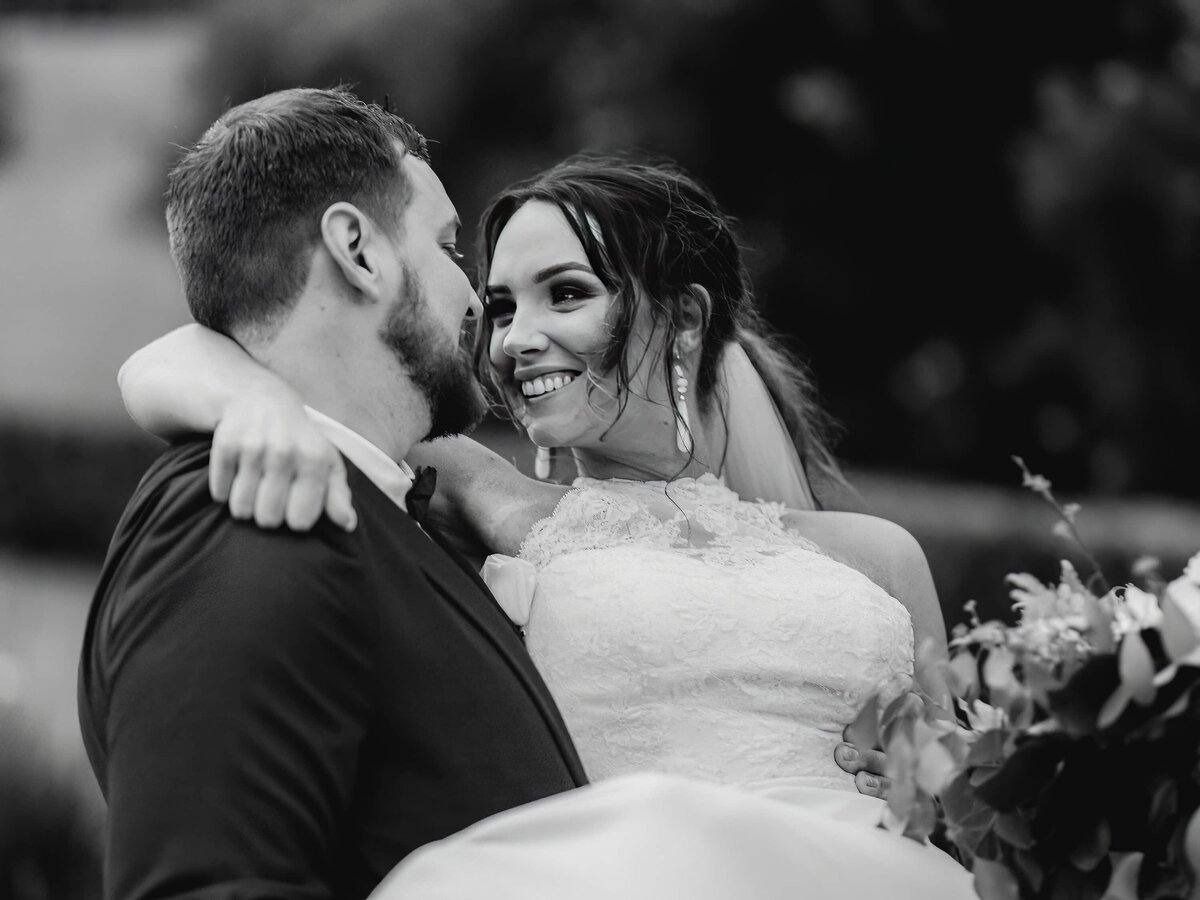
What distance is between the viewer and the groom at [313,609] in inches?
93.7

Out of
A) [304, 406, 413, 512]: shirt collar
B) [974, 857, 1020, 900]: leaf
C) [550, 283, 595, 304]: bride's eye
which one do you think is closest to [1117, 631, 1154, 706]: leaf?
[974, 857, 1020, 900]: leaf

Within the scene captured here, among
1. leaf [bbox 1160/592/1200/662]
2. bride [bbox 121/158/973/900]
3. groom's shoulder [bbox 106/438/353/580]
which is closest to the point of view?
leaf [bbox 1160/592/1200/662]

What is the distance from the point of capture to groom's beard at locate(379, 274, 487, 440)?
3043 millimetres

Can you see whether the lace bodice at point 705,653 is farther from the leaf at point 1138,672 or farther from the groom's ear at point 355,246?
the leaf at point 1138,672

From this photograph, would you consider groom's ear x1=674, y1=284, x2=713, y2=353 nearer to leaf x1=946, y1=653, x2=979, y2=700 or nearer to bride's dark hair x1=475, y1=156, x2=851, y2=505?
bride's dark hair x1=475, y1=156, x2=851, y2=505

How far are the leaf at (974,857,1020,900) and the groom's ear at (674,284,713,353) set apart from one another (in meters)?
1.95

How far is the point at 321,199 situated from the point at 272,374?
381mm

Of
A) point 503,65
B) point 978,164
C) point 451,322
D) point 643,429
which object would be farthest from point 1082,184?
point 451,322

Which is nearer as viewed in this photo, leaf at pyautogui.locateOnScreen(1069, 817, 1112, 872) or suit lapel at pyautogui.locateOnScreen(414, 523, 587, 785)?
leaf at pyautogui.locateOnScreen(1069, 817, 1112, 872)

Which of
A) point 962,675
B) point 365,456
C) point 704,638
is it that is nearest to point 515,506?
point 704,638

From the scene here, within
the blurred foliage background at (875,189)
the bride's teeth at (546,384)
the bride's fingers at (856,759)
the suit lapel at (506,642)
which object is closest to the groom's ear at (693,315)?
the bride's teeth at (546,384)

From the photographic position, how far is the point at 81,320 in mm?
13414

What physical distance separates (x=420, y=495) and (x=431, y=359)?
29 centimetres

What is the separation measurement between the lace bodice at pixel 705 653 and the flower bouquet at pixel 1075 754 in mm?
1008
